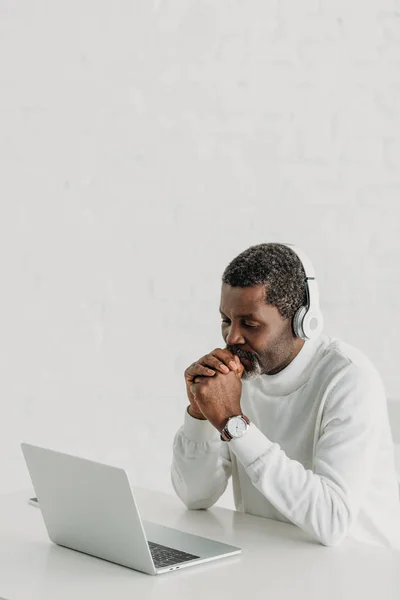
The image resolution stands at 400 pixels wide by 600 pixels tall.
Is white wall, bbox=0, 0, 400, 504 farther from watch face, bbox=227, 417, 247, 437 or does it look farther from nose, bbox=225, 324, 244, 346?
watch face, bbox=227, 417, 247, 437

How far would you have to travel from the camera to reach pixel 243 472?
6.31ft

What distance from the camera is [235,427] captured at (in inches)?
65.0

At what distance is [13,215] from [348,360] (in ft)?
4.20

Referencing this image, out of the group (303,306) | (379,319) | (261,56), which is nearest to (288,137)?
(261,56)

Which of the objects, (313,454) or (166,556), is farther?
(313,454)

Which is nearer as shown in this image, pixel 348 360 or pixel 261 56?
pixel 348 360

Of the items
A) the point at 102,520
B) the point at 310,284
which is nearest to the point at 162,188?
the point at 310,284

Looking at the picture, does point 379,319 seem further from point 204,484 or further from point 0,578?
point 0,578

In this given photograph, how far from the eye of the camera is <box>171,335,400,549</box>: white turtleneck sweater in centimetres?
161

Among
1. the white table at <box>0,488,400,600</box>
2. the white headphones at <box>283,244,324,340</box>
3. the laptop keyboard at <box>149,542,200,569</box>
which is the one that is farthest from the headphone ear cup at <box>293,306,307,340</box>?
the laptop keyboard at <box>149,542,200,569</box>

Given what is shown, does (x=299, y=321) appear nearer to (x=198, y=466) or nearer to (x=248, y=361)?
(x=248, y=361)

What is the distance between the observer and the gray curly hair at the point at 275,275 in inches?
71.6

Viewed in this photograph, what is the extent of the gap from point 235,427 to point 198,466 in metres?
0.27

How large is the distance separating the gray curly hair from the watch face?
0.83 feet
